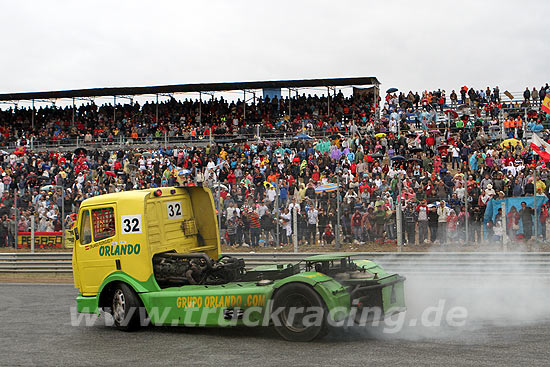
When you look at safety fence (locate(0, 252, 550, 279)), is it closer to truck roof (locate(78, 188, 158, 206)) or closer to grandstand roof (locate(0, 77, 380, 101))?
truck roof (locate(78, 188, 158, 206))

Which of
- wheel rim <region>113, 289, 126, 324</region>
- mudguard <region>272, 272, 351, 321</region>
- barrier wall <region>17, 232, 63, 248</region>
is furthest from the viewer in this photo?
barrier wall <region>17, 232, 63, 248</region>

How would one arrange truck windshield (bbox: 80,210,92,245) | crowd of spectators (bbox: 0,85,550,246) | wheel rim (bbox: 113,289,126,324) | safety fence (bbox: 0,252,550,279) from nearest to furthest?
wheel rim (bbox: 113,289,126,324), truck windshield (bbox: 80,210,92,245), safety fence (bbox: 0,252,550,279), crowd of spectators (bbox: 0,85,550,246)

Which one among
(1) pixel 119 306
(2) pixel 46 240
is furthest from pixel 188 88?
(1) pixel 119 306

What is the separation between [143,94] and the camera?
40.5m

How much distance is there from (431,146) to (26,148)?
24.5 metres

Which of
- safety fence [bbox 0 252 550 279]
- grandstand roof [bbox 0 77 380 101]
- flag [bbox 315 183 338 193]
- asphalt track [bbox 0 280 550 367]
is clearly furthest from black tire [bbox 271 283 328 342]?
grandstand roof [bbox 0 77 380 101]

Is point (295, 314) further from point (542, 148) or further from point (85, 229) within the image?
point (542, 148)

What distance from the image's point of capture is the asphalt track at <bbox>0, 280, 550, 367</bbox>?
705cm

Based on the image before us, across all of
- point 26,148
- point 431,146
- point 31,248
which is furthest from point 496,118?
point 26,148

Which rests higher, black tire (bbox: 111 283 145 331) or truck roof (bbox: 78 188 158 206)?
truck roof (bbox: 78 188 158 206)

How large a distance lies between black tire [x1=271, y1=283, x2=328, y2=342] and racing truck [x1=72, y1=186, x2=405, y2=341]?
0.04 feet

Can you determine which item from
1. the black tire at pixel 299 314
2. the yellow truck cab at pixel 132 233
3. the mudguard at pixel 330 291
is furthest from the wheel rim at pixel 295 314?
the yellow truck cab at pixel 132 233

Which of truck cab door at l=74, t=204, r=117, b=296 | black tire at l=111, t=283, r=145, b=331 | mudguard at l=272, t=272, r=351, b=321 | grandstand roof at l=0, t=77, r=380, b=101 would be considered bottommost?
black tire at l=111, t=283, r=145, b=331

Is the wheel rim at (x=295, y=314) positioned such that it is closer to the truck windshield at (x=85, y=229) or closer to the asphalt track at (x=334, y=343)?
the asphalt track at (x=334, y=343)
